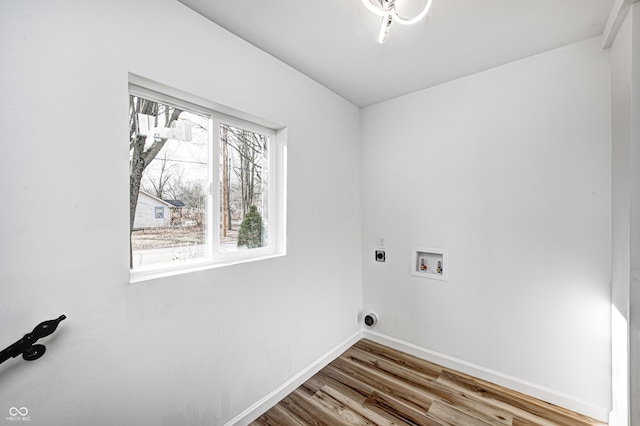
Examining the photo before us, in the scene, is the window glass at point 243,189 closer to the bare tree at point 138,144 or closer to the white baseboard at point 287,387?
the bare tree at point 138,144

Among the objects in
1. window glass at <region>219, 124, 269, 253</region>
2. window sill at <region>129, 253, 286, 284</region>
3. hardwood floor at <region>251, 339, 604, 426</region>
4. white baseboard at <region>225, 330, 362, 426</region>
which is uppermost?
window glass at <region>219, 124, 269, 253</region>

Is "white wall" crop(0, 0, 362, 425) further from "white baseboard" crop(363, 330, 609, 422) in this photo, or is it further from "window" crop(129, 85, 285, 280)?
"white baseboard" crop(363, 330, 609, 422)

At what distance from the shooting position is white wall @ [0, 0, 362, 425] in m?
0.98

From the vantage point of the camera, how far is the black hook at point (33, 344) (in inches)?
36.3

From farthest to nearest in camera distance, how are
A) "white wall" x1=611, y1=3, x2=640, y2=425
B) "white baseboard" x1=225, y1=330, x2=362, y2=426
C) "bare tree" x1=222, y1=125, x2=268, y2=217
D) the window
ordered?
1. "bare tree" x1=222, y1=125, x2=268, y2=217
2. "white baseboard" x1=225, y1=330, x2=362, y2=426
3. the window
4. "white wall" x1=611, y1=3, x2=640, y2=425

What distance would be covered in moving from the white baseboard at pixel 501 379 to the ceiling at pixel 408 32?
2380mm

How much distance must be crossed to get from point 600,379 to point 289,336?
2.07 meters

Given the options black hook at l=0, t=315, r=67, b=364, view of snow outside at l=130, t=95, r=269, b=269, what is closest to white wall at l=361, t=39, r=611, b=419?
view of snow outside at l=130, t=95, r=269, b=269

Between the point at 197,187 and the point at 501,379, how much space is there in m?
2.62

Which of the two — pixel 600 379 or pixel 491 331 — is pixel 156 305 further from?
pixel 600 379

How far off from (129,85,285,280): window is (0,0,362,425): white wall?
163mm

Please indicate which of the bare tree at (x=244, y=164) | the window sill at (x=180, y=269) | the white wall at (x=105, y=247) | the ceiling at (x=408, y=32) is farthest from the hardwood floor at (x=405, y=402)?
the ceiling at (x=408, y=32)

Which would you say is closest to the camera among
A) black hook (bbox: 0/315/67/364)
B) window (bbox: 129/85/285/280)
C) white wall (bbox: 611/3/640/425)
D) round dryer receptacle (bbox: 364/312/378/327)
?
black hook (bbox: 0/315/67/364)

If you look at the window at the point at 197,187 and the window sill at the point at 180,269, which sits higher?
the window at the point at 197,187
